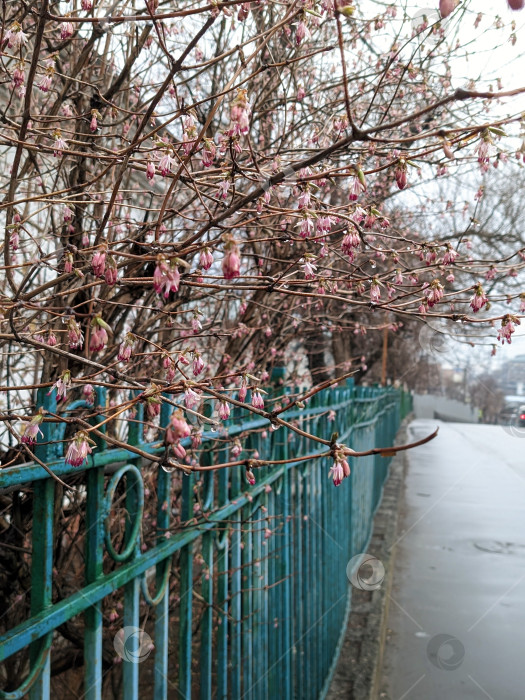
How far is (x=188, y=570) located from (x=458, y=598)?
187 inches

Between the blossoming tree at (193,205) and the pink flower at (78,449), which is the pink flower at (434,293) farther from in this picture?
the pink flower at (78,449)

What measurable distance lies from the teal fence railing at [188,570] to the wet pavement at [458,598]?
24.5 inches

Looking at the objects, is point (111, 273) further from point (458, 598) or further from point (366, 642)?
point (458, 598)

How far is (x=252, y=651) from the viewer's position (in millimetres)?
2748

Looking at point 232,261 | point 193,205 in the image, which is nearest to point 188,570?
point 232,261

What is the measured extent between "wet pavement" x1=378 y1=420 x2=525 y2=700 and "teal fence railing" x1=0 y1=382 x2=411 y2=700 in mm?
622

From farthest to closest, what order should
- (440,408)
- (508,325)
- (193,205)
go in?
(440,408) → (193,205) → (508,325)

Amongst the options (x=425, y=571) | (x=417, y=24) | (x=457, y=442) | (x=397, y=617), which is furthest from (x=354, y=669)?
(x=457, y=442)

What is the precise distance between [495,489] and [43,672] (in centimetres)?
1155

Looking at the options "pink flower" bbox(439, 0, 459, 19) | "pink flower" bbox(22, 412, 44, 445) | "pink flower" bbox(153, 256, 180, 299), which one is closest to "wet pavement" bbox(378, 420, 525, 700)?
"pink flower" bbox(22, 412, 44, 445)

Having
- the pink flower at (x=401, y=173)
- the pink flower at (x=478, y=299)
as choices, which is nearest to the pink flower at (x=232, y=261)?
the pink flower at (x=401, y=173)

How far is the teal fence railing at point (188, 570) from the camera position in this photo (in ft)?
4.76

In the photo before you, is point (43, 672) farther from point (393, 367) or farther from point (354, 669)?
point (393, 367)

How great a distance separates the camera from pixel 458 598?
611 centimetres
